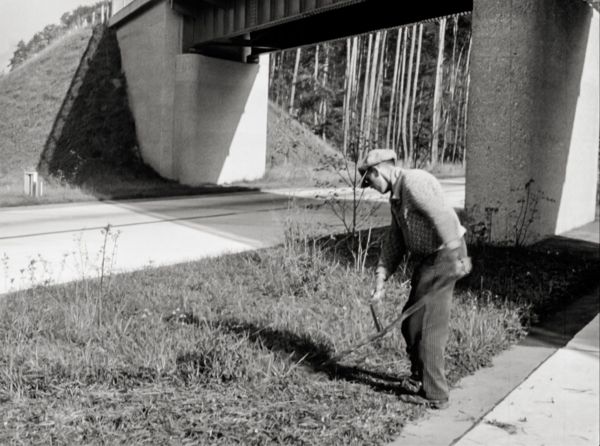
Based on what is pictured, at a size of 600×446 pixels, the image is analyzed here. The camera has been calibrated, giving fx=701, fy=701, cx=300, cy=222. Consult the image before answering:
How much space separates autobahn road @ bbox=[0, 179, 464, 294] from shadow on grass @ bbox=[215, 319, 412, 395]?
5.86 feet

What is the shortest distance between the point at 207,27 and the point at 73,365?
20481 millimetres

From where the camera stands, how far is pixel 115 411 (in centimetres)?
397

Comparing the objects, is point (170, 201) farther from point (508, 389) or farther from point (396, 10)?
point (508, 389)

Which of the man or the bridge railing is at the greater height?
the bridge railing

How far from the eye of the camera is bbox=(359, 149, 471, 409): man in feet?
13.9

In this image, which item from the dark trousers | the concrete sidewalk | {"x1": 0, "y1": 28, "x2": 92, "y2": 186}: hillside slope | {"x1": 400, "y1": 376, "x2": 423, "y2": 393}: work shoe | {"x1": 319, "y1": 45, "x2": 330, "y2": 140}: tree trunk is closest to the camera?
the concrete sidewalk

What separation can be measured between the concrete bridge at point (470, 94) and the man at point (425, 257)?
6.36 m

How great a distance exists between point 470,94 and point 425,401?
8.14m

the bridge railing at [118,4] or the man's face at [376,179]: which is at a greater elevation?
the bridge railing at [118,4]

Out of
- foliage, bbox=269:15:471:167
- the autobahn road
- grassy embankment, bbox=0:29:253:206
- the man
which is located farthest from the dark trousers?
foliage, bbox=269:15:471:167

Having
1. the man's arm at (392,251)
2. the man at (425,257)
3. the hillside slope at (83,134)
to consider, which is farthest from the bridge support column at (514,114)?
the hillside slope at (83,134)

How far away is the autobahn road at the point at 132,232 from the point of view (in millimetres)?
8641

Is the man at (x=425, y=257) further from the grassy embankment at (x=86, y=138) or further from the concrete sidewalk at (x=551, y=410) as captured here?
the grassy embankment at (x=86, y=138)

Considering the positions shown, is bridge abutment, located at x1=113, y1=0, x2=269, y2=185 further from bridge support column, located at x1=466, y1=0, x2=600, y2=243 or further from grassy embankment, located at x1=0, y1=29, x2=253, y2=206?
bridge support column, located at x1=466, y1=0, x2=600, y2=243
